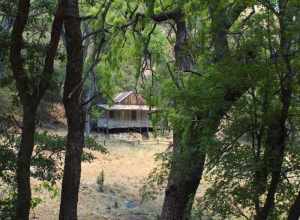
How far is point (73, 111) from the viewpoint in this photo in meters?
5.01

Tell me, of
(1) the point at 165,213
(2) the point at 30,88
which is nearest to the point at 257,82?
(2) the point at 30,88

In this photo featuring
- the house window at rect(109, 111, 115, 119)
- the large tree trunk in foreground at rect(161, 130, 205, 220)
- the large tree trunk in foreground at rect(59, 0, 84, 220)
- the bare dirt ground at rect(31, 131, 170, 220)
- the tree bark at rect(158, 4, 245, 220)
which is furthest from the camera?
the house window at rect(109, 111, 115, 119)

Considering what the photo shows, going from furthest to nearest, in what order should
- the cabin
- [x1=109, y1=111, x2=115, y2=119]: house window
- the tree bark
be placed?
[x1=109, y1=111, x2=115, y2=119]: house window, the cabin, the tree bark

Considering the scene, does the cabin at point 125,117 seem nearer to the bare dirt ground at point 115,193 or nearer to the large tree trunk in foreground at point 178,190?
the bare dirt ground at point 115,193

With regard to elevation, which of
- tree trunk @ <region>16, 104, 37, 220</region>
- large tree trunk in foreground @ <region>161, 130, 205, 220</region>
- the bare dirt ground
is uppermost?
tree trunk @ <region>16, 104, 37, 220</region>

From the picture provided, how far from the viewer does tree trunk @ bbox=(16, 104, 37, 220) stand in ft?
15.1

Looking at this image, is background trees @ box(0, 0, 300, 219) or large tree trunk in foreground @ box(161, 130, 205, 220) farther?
large tree trunk in foreground @ box(161, 130, 205, 220)

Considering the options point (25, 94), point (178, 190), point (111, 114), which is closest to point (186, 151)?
point (178, 190)

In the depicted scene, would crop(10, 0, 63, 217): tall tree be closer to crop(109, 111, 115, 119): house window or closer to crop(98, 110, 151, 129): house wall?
crop(98, 110, 151, 129): house wall

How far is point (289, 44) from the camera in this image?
184 inches

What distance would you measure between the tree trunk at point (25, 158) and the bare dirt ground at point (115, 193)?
593cm

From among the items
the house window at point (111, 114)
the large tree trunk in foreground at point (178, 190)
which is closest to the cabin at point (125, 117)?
the house window at point (111, 114)

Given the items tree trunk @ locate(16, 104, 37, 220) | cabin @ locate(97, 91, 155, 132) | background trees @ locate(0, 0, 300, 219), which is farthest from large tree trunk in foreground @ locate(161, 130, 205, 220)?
cabin @ locate(97, 91, 155, 132)

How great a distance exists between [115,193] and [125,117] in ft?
70.4
